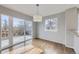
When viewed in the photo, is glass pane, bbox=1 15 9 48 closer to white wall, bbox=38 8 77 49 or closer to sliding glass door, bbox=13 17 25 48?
sliding glass door, bbox=13 17 25 48

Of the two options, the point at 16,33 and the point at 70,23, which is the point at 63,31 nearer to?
the point at 70,23

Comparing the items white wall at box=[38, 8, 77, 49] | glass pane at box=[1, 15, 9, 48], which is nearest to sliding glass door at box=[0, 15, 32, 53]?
glass pane at box=[1, 15, 9, 48]

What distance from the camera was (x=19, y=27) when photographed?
105 inches

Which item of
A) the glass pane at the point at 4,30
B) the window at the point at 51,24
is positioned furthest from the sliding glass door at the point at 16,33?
the window at the point at 51,24

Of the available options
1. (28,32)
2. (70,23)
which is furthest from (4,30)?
(70,23)

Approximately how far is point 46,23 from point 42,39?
2.02 feet

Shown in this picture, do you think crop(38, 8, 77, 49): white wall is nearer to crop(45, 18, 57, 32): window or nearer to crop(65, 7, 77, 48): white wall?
crop(65, 7, 77, 48): white wall

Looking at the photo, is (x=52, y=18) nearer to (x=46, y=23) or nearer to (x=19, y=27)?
(x=46, y=23)

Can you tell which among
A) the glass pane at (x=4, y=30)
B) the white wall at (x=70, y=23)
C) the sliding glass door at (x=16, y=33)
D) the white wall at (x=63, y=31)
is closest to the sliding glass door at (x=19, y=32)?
the sliding glass door at (x=16, y=33)

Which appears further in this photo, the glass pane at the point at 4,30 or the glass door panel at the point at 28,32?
the glass pane at the point at 4,30

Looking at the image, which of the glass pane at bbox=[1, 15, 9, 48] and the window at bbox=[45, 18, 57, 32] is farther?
the glass pane at bbox=[1, 15, 9, 48]

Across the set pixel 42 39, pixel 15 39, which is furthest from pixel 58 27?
pixel 15 39

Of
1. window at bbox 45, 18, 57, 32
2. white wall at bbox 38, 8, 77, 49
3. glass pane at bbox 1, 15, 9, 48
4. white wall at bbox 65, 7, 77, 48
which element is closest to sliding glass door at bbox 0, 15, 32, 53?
glass pane at bbox 1, 15, 9, 48

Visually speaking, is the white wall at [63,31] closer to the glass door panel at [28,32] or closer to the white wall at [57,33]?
the white wall at [57,33]
